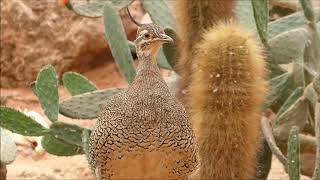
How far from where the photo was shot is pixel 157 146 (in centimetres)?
328

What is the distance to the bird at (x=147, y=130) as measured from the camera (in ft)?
10.8

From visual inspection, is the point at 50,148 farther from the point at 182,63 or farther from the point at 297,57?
the point at 297,57

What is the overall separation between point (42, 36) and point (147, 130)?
351 centimetres

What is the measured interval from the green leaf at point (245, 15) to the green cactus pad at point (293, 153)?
41.1 inches

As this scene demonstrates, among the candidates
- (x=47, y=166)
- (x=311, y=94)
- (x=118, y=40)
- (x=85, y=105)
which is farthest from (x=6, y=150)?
(x=311, y=94)

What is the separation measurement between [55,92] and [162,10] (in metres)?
0.98

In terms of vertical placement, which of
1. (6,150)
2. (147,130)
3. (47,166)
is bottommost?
(47,166)

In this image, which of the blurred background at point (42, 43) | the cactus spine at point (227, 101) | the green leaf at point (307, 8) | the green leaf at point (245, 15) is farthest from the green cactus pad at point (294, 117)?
the blurred background at point (42, 43)

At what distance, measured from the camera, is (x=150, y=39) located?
129 inches

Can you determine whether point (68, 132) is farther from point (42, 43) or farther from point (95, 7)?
point (42, 43)

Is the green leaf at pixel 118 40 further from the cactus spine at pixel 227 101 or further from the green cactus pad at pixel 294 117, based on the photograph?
the green cactus pad at pixel 294 117

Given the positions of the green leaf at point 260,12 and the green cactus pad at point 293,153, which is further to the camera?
the green leaf at point 260,12

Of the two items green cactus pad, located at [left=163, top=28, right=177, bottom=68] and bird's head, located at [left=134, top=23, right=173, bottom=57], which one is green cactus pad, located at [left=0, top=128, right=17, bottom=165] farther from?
bird's head, located at [left=134, top=23, right=173, bottom=57]

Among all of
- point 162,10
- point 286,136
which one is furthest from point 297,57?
point 162,10
